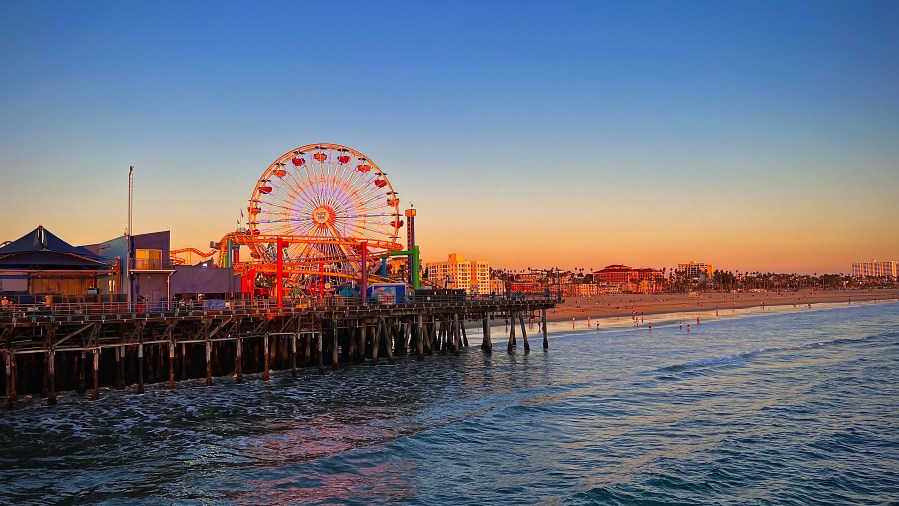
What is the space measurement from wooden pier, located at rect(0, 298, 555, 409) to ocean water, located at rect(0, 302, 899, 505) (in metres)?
1.87

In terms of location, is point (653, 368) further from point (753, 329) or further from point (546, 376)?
point (753, 329)

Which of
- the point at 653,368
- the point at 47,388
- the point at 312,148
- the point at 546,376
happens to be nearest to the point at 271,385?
the point at 47,388

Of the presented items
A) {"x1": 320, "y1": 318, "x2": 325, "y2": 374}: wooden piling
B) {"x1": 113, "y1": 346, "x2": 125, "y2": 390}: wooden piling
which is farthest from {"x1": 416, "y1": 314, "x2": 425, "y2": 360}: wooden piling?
{"x1": 113, "y1": 346, "x2": 125, "y2": 390}: wooden piling

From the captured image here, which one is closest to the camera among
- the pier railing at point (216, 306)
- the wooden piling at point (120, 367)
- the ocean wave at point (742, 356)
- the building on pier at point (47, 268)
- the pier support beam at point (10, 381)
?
the pier support beam at point (10, 381)

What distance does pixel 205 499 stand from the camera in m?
17.5

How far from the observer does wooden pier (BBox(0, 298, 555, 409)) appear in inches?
1185

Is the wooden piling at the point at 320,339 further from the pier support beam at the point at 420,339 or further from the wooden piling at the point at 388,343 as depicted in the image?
the pier support beam at the point at 420,339

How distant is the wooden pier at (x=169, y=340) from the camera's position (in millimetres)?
30094

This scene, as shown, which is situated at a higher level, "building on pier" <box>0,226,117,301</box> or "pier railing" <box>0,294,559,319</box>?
"building on pier" <box>0,226,117,301</box>

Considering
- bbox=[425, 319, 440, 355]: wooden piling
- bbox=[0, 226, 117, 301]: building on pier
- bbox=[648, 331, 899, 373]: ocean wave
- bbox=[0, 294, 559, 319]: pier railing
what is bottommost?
bbox=[648, 331, 899, 373]: ocean wave

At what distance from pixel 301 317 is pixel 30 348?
14.2 m

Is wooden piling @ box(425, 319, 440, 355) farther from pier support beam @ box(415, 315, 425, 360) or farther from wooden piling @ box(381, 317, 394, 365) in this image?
wooden piling @ box(381, 317, 394, 365)

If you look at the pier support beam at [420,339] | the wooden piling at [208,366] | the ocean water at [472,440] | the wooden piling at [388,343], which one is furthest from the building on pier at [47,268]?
the pier support beam at [420,339]

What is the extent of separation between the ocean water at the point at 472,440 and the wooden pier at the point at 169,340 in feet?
6.13
